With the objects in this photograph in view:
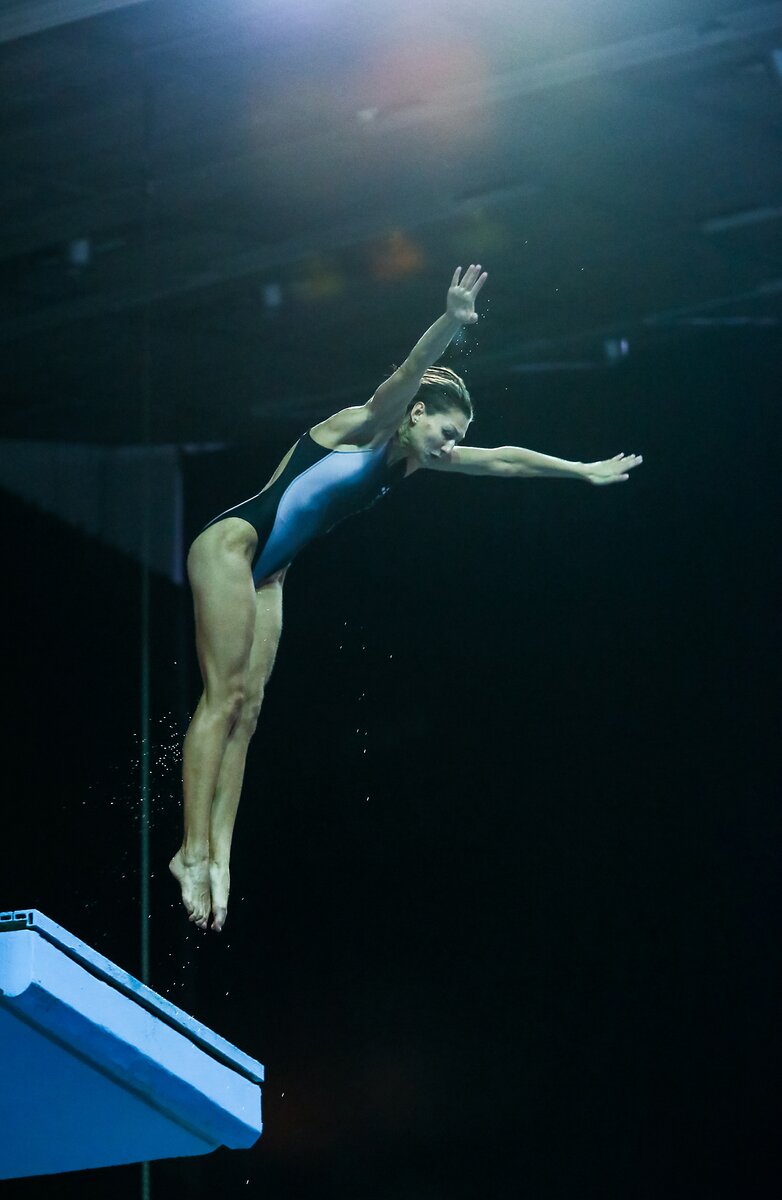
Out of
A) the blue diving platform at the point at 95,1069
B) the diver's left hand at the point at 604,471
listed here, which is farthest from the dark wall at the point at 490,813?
the blue diving platform at the point at 95,1069

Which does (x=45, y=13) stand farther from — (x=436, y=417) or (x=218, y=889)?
(x=218, y=889)

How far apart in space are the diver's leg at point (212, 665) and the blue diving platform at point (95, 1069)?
85 centimetres

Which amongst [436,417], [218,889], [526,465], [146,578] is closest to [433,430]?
[436,417]

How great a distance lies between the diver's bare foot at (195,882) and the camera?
401 cm

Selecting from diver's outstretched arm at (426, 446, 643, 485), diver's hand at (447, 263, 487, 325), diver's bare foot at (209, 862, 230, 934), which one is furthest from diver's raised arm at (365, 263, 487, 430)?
diver's bare foot at (209, 862, 230, 934)

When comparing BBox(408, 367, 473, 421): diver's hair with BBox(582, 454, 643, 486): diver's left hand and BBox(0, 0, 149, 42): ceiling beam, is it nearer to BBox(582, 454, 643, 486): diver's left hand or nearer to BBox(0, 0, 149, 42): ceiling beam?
BBox(582, 454, 643, 486): diver's left hand

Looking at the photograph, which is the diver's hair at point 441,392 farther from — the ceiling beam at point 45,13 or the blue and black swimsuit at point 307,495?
the ceiling beam at point 45,13

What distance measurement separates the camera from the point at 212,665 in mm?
4098

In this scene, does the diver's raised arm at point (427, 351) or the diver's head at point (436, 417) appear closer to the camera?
the diver's raised arm at point (427, 351)

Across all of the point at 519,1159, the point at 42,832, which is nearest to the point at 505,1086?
the point at 519,1159

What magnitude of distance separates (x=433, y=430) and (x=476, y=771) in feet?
8.39

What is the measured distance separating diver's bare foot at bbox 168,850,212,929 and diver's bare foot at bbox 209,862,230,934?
0.02 m

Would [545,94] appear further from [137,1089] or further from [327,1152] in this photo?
[327,1152]

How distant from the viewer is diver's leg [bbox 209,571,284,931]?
406 centimetres
